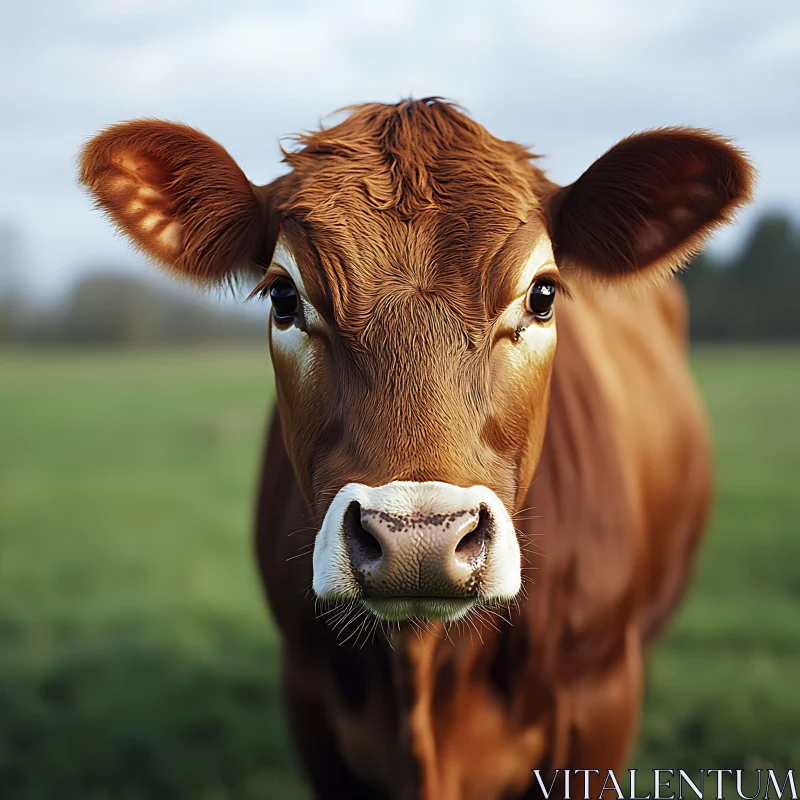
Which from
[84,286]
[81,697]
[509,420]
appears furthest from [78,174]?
[84,286]

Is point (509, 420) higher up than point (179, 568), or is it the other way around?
point (509, 420)

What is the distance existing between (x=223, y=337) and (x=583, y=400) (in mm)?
60507

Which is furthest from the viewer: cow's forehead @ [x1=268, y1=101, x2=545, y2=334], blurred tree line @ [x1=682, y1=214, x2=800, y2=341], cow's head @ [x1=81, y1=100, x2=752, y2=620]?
blurred tree line @ [x1=682, y1=214, x2=800, y2=341]

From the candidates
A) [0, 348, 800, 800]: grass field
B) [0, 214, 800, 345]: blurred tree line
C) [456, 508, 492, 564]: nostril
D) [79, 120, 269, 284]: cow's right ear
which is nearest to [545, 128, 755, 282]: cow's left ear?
[79, 120, 269, 284]: cow's right ear

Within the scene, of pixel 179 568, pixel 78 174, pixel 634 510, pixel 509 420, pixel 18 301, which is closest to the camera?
pixel 509 420

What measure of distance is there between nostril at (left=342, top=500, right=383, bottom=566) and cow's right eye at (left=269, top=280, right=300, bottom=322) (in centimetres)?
76

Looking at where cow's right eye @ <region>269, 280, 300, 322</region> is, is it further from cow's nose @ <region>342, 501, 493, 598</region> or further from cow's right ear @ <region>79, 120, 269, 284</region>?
cow's nose @ <region>342, 501, 493, 598</region>

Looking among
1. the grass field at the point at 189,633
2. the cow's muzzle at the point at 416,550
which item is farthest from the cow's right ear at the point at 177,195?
the grass field at the point at 189,633

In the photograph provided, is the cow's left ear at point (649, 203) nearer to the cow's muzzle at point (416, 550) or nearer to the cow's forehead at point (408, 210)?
the cow's forehead at point (408, 210)

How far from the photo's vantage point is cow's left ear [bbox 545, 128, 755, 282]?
2.91 metres

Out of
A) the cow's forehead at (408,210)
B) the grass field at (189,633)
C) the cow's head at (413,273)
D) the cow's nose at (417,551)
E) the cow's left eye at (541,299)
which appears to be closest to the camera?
the cow's nose at (417,551)

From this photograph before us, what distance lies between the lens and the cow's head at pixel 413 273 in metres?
2.21

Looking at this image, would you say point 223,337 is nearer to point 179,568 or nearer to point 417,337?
point 179,568

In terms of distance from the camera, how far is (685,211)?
3.08 m
